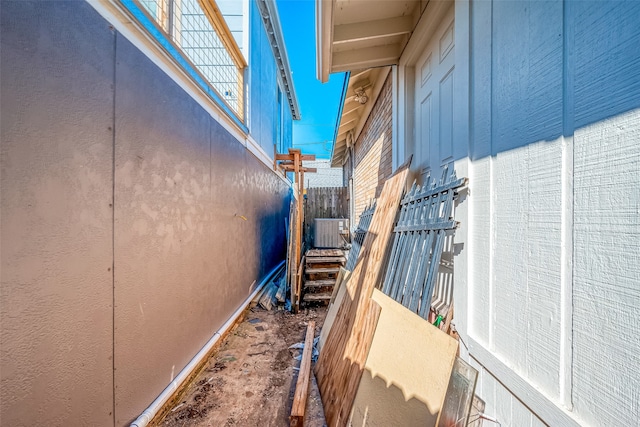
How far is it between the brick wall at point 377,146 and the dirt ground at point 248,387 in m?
2.43

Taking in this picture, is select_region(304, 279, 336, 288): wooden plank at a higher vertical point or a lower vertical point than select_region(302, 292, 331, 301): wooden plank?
higher

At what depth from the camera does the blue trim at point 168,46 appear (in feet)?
5.66

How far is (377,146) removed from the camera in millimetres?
3990

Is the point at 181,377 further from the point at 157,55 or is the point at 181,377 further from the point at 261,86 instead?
the point at 261,86

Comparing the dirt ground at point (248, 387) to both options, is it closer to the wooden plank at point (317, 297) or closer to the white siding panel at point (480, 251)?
the wooden plank at point (317, 297)

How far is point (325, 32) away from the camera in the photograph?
7.41ft

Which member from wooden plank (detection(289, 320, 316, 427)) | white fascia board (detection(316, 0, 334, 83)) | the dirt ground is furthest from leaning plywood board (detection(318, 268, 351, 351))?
white fascia board (detection(316, 0, 334, 83))

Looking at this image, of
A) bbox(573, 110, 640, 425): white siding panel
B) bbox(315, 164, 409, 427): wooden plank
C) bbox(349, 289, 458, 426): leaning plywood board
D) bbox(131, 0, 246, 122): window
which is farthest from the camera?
bbox(131, 0, 246, 122): window

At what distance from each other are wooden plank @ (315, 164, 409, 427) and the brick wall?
0.97 metres

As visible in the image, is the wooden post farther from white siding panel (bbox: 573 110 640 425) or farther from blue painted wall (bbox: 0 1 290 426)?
white siding panel (bbox: 573 110 640 425)

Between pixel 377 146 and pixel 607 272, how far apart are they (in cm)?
344

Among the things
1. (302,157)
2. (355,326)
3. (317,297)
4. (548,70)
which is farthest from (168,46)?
(317,297)

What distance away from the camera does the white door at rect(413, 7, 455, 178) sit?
1938 millimetres

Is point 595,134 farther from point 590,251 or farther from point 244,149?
point 244,149
